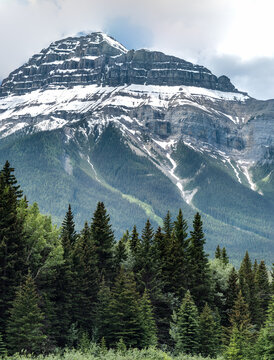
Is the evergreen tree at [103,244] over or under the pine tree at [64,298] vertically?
over

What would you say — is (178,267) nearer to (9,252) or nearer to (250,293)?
(250,293)

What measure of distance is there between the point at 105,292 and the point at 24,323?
52.5ft

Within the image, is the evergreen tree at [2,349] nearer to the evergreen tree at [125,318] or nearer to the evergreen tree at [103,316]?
the evergreen tree at [125,318]

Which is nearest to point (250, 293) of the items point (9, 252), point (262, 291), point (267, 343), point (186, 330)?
point (262, 291)

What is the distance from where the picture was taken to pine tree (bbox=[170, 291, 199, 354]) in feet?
228

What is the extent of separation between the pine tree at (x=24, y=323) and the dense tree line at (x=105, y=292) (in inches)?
3.7

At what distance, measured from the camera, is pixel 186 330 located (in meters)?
70.2

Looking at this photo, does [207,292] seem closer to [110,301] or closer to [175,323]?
[175,323]

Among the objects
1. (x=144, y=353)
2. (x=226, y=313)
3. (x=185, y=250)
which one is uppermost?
(x=185, y=250)

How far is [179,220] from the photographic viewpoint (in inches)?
3342

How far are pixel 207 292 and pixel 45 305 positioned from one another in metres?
29.3

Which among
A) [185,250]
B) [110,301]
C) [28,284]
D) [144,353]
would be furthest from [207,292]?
[28,284]

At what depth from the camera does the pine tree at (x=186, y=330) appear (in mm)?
69375

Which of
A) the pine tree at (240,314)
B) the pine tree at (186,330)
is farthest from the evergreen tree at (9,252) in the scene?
the pine tree at (240,314)
